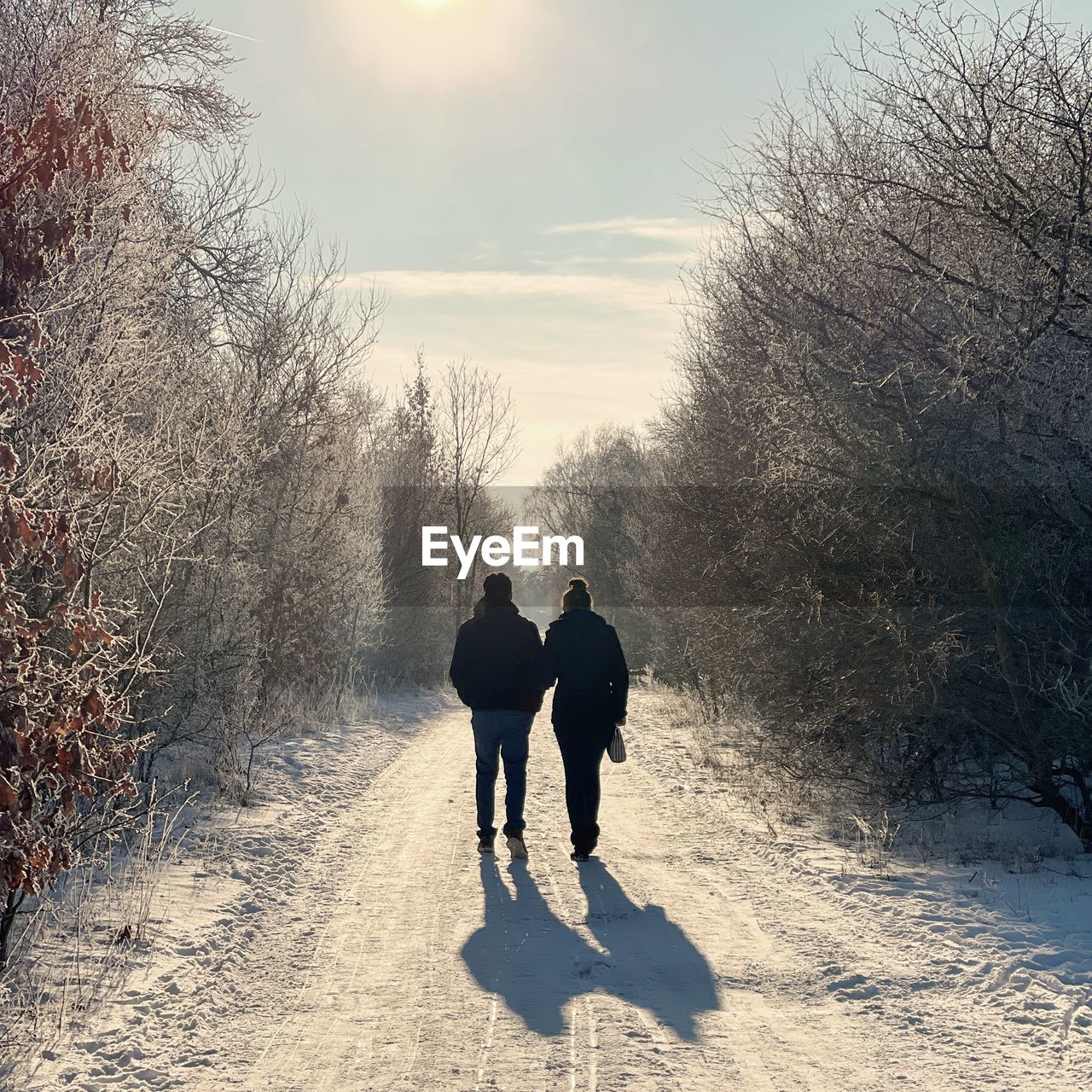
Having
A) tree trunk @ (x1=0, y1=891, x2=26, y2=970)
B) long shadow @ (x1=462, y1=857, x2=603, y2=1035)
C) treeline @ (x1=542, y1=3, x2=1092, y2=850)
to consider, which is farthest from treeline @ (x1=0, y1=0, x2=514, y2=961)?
treeline @ (x1=542, y1=3, x2=1092, y2=850)

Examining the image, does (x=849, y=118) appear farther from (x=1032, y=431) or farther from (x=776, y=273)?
(x=1032, y=431)

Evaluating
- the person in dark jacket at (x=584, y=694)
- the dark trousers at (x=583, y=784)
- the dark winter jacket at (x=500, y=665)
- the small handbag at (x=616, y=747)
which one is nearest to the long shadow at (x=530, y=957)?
the dark trousers at (x=583, y=784)

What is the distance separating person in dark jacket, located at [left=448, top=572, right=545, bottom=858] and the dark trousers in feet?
1.28

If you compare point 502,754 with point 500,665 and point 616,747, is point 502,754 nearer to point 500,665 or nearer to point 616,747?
point 500,665

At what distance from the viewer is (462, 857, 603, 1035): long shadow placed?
555 centimetres

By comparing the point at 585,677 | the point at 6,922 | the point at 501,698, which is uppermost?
the point at 585,677

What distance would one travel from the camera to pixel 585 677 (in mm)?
9477

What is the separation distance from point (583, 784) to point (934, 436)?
157 inches

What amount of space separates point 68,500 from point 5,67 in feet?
9.31

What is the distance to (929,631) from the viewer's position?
895cm

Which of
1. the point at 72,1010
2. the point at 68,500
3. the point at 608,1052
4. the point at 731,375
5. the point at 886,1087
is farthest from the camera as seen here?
the point at 731,375

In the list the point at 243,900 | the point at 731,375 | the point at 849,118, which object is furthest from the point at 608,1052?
the point at 731,375

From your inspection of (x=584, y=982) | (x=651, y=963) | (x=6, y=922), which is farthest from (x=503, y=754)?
(x=6, y=922)

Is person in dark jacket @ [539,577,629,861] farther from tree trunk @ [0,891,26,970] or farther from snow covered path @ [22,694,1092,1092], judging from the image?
tree trunk @ [0,891,26,970]
